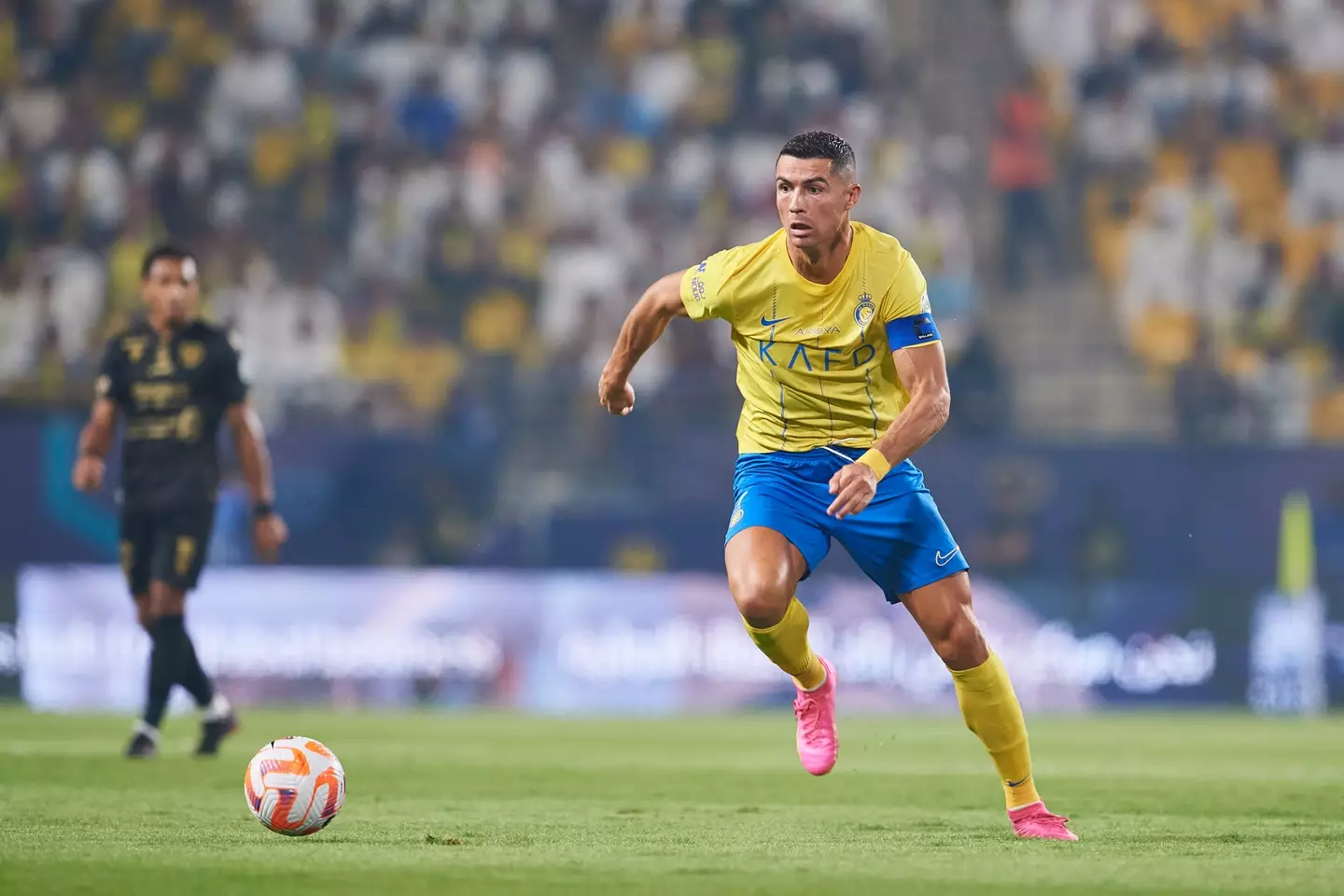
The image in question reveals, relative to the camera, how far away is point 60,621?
1506 centimetres

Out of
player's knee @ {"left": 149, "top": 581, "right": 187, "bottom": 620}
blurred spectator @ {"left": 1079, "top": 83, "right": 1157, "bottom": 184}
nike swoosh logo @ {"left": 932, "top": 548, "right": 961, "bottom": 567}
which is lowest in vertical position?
player's knee @ {"left": 149, "top": 581, "right": 187, "bottom": 620}

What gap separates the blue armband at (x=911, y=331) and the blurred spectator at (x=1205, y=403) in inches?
396

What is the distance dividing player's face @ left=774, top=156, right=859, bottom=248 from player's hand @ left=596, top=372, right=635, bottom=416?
33.1 inches

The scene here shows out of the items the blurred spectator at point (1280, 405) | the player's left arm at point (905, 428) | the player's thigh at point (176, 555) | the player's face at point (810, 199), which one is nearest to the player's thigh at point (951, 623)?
the player's left arm at point (905, 428)

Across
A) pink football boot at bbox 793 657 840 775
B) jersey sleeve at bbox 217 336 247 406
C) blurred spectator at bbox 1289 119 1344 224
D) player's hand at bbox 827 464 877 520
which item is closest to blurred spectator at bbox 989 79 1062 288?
blurred spectator at bbox 1289 119 1344 224

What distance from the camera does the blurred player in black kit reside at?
32.1 ft

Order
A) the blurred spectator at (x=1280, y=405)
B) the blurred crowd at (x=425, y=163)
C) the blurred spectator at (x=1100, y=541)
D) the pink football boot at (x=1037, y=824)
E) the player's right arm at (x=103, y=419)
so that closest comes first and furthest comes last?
the pink football boot at (x=1037, y=824) → the player's right arm at (x=103, y=419) → the blurred spectator at (x=1100, y=541) → the blurred spectator at (x=1280, y=405) → the blurred crowd at (x=425, y=163)

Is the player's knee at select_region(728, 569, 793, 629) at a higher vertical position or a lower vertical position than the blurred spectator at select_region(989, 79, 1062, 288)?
lower

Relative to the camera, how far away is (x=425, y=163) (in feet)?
63.7

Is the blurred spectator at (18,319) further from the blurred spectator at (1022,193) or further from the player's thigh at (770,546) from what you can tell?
the player's thigh at (770,546)

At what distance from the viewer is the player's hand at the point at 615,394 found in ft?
23.0

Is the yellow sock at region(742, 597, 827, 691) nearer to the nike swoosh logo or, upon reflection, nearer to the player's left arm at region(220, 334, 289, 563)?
the nike swoosh logo

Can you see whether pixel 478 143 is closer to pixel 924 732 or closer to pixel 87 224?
pixel 87 224

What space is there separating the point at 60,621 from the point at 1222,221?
39.1ft
